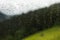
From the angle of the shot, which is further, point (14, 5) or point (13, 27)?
point (14, 5)

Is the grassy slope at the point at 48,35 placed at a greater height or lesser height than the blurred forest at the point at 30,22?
lesser

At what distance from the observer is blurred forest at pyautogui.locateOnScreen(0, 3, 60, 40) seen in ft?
2.08

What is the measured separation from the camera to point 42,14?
28.6 inches

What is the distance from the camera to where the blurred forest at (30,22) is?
0.63 meters

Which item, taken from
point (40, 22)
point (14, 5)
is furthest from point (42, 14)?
point (14, 5)

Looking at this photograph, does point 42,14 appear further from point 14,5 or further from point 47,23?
point 14,5

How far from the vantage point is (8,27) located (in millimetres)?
641

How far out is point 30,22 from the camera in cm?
69

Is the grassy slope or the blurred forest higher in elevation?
the blurred forest

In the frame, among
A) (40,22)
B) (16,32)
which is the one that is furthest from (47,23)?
(16,32)

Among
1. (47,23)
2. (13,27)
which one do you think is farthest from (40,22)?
(13,27)

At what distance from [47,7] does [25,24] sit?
167 mm

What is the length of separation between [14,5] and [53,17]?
21cm

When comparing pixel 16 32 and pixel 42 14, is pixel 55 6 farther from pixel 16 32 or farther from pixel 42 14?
pixel 16 32
